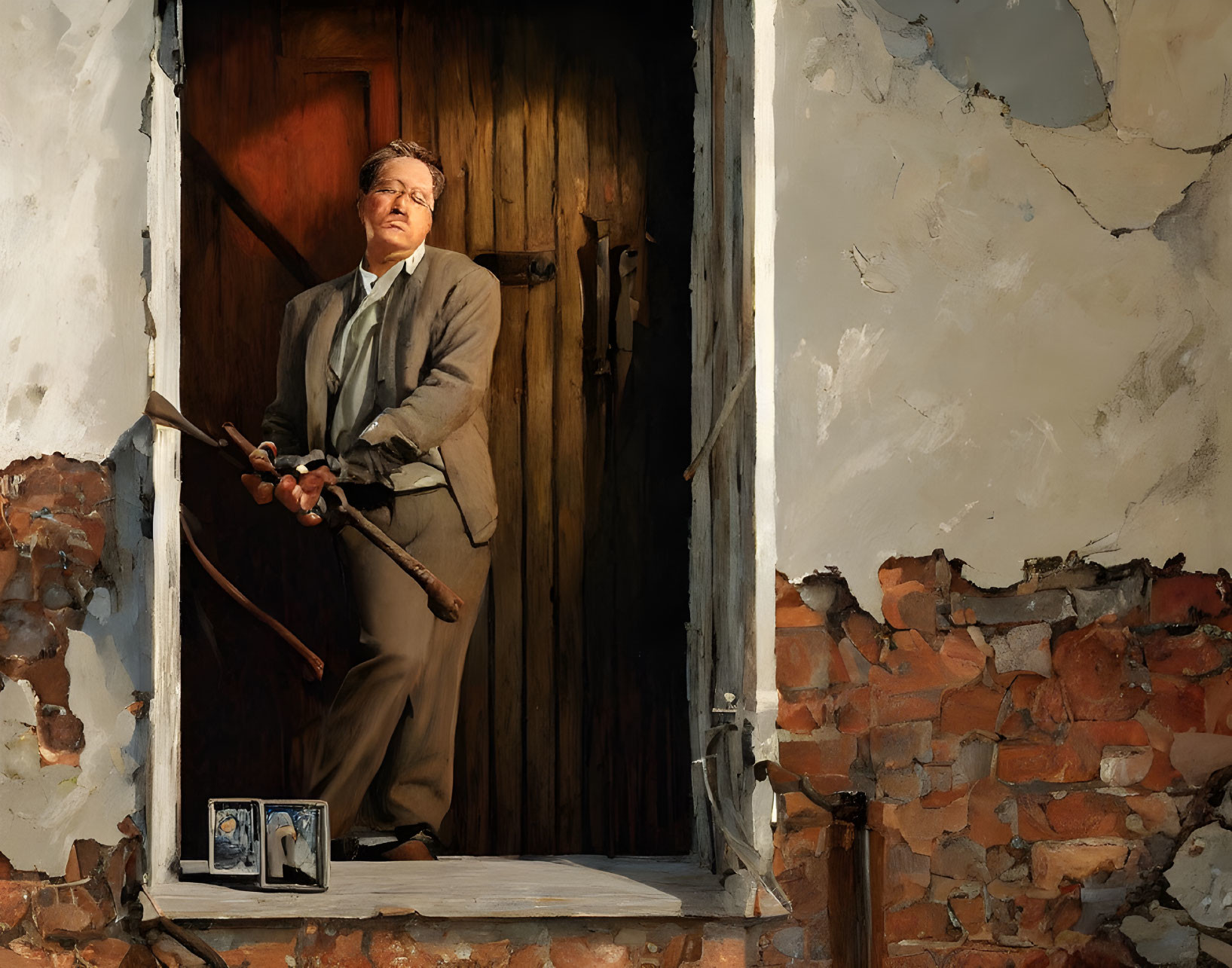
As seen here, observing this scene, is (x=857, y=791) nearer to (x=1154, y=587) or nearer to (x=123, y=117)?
(x=1154, y=587)

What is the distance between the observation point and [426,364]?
2.29m

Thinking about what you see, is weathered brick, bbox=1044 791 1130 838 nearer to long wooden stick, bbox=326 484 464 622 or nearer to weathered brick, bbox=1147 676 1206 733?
weathered brick, bbox=1147 676 1206 733

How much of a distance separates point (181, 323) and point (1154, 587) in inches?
80.2

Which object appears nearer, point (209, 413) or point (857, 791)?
point (857, 791)

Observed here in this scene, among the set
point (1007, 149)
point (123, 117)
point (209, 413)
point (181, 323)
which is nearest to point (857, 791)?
point (1007, 149)

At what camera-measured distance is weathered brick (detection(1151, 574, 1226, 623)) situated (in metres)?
2.23

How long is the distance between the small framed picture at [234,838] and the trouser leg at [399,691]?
0.45ft

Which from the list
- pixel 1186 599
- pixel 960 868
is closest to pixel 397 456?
pixel 960 868

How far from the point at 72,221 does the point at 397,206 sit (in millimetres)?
625

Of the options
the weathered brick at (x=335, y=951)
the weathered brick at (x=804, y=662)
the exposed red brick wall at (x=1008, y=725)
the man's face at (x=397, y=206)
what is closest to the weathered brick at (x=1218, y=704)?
the exposed red brick wall at (x=1008, y=725)

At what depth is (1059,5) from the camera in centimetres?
224

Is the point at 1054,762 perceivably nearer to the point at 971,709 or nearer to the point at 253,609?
the point at 971,709

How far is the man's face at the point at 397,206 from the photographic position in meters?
2.31

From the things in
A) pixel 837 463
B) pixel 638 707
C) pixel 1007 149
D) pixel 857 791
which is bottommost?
pixel 857 791
